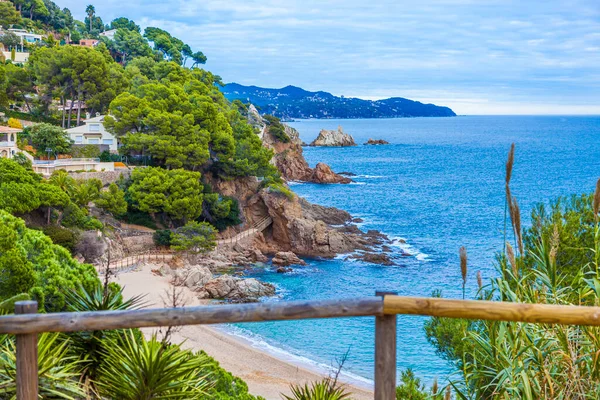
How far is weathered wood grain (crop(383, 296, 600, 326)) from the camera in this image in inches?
93.8

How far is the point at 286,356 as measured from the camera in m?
19.2

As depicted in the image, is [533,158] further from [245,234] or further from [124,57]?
[245,234]

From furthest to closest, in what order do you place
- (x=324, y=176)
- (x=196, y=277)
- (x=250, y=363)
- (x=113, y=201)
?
(x=324, y=176)
(x=113, y=201)
(x=196, y=277)
(x=250, y=363)

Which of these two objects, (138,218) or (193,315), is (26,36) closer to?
(138,218)

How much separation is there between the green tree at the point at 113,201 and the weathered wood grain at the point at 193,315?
1088 inches

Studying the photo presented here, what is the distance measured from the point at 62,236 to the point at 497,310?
24.0 metres

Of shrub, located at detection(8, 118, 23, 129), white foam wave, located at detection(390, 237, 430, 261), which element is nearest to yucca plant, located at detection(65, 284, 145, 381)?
white foam wave, located at detection(390, 237, 430, 261)

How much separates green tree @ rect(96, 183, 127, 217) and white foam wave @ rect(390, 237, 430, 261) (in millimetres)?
14757

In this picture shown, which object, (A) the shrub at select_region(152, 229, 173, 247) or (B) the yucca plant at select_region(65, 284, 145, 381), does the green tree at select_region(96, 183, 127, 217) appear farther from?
(B) the yucca plant at select_region(65, 284, 145, 381)

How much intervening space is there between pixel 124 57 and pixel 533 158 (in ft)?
178

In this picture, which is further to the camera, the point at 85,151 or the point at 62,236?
the point at 85,151

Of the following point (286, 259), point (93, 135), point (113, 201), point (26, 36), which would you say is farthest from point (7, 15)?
point (286, 259)

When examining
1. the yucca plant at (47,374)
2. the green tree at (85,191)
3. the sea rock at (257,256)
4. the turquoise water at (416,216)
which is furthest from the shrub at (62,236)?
the yucca plant at (47,374)

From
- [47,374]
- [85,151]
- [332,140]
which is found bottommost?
[47,374]
